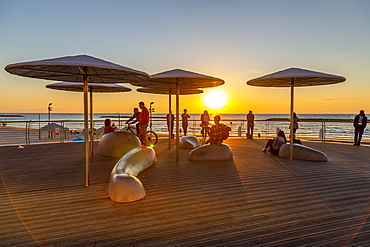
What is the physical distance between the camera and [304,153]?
788 centimetres

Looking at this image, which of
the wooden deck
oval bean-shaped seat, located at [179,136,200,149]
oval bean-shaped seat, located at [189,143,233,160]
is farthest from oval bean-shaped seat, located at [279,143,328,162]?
oval bean-shaped seat, located at [179,136,200,149]

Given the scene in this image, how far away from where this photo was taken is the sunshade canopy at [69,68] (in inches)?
165

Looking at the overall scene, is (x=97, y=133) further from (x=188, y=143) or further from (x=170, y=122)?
(x=170, y=122)

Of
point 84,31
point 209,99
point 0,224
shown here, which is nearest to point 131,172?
point 0,224

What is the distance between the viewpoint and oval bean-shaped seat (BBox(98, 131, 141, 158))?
8398 millimetres

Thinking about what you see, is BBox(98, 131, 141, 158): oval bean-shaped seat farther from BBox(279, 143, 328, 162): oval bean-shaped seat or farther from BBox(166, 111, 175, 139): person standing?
BBox(279, 143, 328, 162): oval bean-shaped seat

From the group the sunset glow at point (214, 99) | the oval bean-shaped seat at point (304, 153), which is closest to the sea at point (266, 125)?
the sunset glow at point (214, 99)

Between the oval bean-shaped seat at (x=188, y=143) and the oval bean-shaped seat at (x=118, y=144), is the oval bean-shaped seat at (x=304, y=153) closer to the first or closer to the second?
the oval bean-shaped seat at (x=188, y=143)

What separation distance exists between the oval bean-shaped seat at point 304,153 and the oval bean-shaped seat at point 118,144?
5.11m

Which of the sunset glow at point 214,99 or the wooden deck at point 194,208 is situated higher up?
the sunset glow at point 214,99

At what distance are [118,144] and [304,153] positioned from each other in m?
6.23

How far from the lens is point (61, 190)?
15.3 ft

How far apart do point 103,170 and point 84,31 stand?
7913 mm

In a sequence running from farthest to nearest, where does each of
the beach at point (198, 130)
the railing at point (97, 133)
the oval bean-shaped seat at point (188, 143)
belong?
the beach at point (198, 130), the railing at point (97, 133), the oval bean-shaped seat at point (188, 143)
